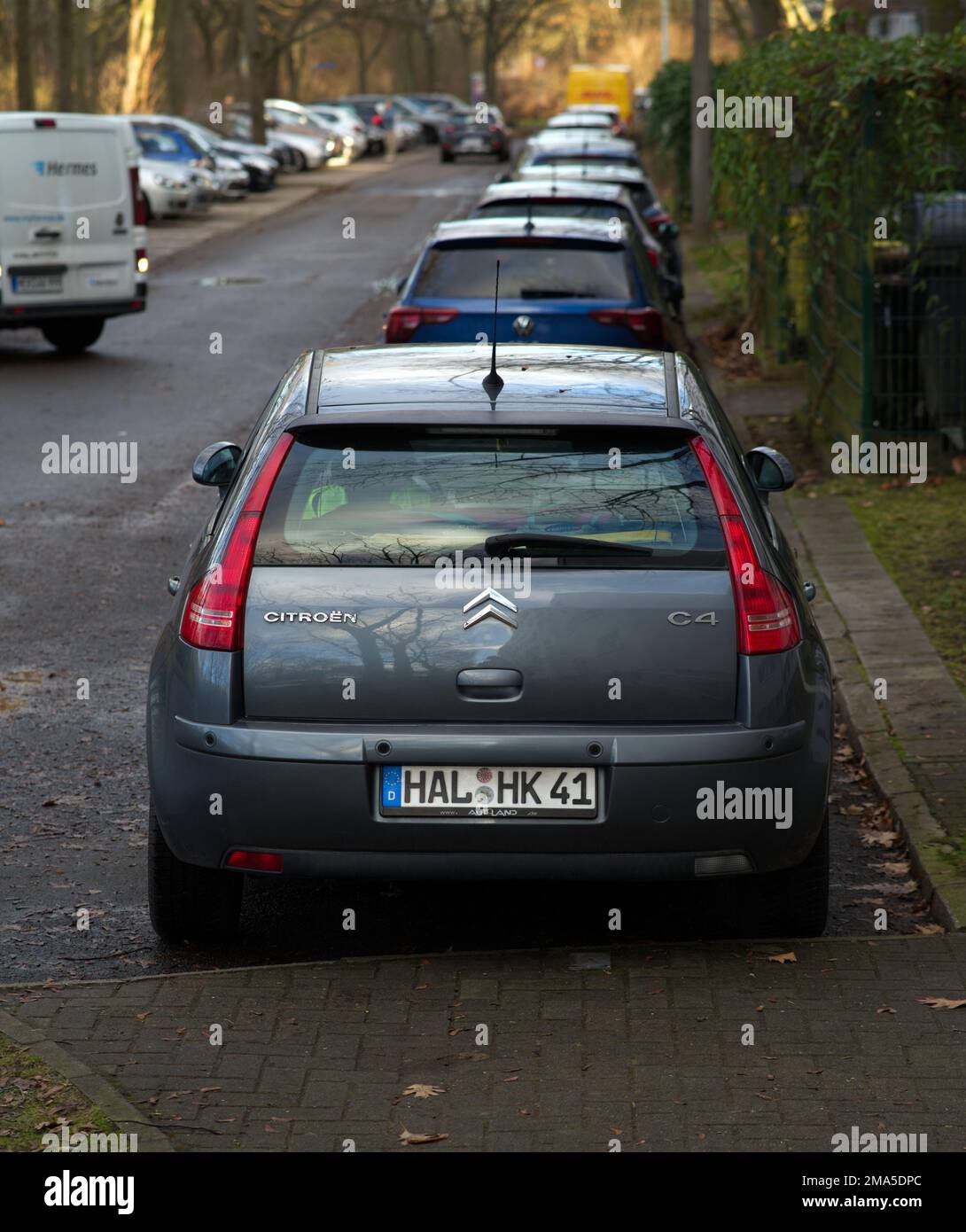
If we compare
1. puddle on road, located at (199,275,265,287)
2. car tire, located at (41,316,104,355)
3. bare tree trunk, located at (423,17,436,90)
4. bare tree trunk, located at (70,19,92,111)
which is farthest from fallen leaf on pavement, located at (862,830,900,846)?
bare tree trunk, located at (423,17,436,90)

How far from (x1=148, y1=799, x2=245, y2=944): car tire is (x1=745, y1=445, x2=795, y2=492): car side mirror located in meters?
2.15

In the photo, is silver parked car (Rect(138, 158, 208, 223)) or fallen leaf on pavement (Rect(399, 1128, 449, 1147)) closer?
fallen leaf on pavement (Rect(399, 1128, 449, 1147))

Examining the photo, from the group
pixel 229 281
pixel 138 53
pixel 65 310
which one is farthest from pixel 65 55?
pixel 65 310

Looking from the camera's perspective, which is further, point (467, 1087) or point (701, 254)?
point (701, 254)

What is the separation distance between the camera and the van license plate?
1831 centimetres

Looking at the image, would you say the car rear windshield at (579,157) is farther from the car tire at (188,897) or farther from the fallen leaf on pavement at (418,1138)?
the fallen leaf on pavement at (418,1138)

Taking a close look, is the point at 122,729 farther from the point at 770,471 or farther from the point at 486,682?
the point at 486,682

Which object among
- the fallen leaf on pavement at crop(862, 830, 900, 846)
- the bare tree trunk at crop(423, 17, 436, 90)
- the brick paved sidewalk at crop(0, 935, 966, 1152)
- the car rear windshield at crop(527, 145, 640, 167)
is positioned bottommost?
the fallen leaf on pavement at crop(862, 830, 900, 846)

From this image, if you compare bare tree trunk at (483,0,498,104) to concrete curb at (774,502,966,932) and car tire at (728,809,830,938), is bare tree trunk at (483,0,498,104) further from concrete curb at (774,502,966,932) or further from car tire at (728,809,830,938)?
car tire at (728,809,830,938)

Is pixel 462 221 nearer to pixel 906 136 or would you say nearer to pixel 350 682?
pixel 906 136

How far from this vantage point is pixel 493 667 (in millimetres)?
4832

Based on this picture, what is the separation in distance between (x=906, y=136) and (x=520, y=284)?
2.55 metres

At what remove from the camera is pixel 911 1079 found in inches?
175

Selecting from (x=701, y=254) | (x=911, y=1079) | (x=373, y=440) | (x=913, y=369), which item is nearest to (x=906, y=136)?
(x=913, y=369)
